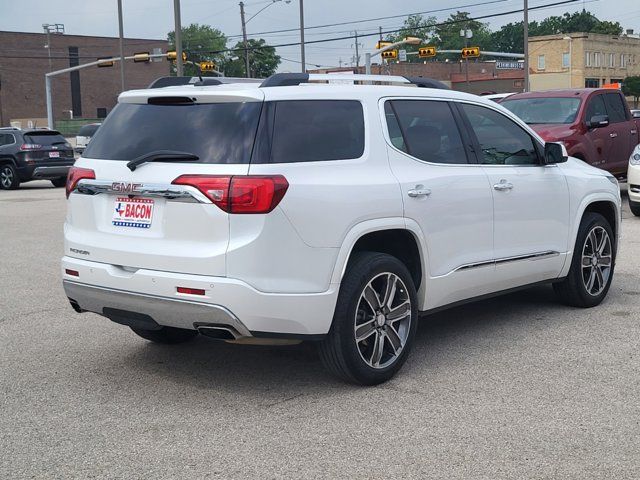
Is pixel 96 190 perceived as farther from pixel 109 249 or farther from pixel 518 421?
pixel 518 421

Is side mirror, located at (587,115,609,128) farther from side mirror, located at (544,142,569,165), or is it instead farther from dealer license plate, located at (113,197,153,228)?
dealer license plate, located at (113,197,153,228)

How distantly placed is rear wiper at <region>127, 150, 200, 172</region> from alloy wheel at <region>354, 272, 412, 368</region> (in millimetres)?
1306

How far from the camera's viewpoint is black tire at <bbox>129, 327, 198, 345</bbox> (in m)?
6.41

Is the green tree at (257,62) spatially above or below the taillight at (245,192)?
above

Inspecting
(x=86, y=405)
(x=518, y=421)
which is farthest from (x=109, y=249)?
(x=518, y=421)

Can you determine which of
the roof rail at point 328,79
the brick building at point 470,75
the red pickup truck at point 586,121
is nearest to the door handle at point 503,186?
the roof rail at point 328,79

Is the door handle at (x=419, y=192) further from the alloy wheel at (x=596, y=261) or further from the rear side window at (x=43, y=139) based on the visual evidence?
the rear side window at (x=43, y=139)

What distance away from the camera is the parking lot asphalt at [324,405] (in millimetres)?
4281

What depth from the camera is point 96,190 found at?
548 cm

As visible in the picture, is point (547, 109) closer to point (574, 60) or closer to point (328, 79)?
point (328, 79)

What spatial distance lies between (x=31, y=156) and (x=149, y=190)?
19894mm

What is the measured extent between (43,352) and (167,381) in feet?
4.22

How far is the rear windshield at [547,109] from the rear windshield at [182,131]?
11.2 meters

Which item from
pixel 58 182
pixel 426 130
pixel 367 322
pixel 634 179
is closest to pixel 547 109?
pixel 634 179
